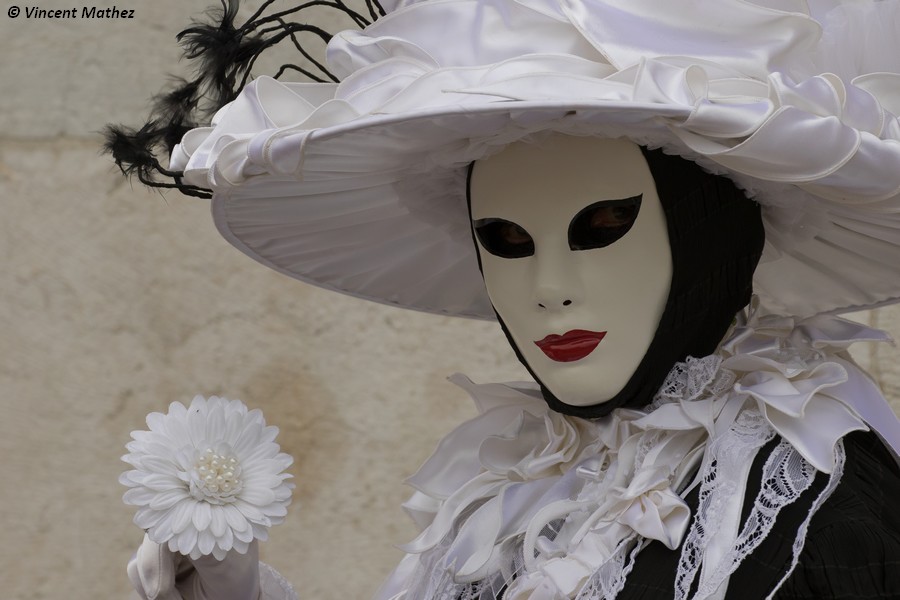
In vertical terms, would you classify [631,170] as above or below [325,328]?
above

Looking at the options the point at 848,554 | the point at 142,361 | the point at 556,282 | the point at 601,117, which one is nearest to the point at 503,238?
the point at 556,282

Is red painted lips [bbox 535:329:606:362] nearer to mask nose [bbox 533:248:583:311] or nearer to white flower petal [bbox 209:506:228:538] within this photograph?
mask nose [bbox 533:248:583:311]

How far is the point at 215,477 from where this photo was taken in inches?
54.1

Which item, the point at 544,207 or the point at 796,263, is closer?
the point at 544,207

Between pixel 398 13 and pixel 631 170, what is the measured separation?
0.91 ft

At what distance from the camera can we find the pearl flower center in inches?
53.9

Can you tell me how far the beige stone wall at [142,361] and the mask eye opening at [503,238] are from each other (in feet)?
3.26

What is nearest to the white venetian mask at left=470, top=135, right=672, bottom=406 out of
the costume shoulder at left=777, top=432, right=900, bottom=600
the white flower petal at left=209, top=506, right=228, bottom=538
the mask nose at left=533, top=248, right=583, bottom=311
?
the mask nose at left=533, top=248, right=583, bottom=311

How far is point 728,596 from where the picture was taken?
1198 mm

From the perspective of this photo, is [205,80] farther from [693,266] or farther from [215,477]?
[693,266]

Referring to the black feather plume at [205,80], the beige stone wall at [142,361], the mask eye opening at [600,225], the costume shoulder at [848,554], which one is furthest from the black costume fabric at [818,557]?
the beige stone wall at [142,361]

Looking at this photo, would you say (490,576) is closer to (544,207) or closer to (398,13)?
(544,207)

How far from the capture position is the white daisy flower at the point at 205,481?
1368 millimetres

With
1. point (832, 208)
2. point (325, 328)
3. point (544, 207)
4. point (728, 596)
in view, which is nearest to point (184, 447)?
point (544, 207)
